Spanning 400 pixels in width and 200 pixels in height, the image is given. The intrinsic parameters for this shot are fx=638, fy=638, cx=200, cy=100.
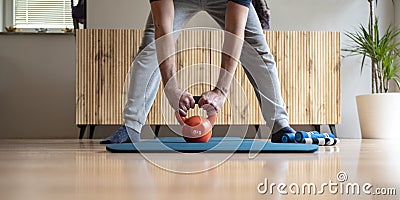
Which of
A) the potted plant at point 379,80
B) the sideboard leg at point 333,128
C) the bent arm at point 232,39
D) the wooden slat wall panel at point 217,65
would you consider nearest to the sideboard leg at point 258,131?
the wooden slat wall panel at point 217,65

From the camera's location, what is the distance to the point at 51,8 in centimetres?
473

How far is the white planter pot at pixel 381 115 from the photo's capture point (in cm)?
432

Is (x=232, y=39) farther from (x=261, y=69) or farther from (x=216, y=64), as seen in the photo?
(x=216, y=64)

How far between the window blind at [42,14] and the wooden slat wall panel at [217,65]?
2.04 feet

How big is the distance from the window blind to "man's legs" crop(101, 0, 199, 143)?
2233 millimetres

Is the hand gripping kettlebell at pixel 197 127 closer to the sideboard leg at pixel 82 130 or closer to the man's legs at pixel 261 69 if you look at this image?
the man's legs at pixel 261 69

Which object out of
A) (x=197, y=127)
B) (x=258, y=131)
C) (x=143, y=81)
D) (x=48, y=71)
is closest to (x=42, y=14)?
(x=48, y=71)

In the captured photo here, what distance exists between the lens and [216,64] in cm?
423

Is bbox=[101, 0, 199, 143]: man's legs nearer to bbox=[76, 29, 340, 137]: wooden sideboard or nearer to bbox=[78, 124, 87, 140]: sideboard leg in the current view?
bbox=[76, 29, 340, 137]: wooden sideboard

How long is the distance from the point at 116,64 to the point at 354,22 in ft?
6.06

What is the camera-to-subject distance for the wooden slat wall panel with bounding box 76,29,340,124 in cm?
417

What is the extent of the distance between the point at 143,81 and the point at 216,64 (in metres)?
1.67

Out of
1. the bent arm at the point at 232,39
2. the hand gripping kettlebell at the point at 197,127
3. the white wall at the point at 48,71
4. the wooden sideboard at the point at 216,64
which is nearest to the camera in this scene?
the hand gripping kettlebell at the point at 197,127

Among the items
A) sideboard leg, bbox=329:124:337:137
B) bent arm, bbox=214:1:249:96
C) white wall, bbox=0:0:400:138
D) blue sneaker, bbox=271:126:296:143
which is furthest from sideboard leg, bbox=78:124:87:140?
bent arm, bbox=214:1:249:96
